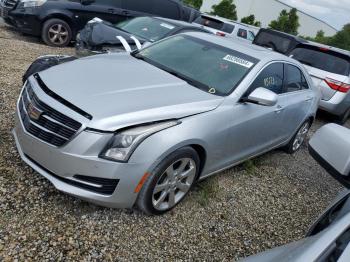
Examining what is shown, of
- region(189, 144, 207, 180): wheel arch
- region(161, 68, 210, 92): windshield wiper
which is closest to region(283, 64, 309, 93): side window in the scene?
region(161, 68, 210, 92): windshield wiper

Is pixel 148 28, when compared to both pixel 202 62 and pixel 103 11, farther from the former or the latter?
pixel 202 62

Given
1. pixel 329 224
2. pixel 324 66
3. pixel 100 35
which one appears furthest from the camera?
pixel 324 66

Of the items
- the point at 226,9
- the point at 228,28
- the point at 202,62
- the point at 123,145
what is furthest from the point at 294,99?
the point at 226,9

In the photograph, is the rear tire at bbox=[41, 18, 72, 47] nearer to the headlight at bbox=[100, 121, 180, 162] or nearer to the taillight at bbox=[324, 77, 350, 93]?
the taillight at bbox=[324, 77, 350, 93]

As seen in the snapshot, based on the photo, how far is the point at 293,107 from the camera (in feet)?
15.4

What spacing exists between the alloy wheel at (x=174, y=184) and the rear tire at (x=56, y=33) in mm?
6697

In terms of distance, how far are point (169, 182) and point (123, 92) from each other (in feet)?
2.88

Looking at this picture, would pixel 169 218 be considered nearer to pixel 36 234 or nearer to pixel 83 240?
pixel 83 240

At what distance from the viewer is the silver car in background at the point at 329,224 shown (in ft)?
4.82

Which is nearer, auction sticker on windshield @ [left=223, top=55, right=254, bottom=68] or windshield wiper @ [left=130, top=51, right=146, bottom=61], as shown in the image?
auction sticker on windshield @ [left=223, top=55, right=254, bottom=68]

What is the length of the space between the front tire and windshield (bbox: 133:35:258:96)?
0.78 m

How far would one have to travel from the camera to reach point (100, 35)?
677 cm

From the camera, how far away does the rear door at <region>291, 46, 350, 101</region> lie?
7.33m

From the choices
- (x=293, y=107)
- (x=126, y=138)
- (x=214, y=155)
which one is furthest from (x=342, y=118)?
(x=126, y=138)
